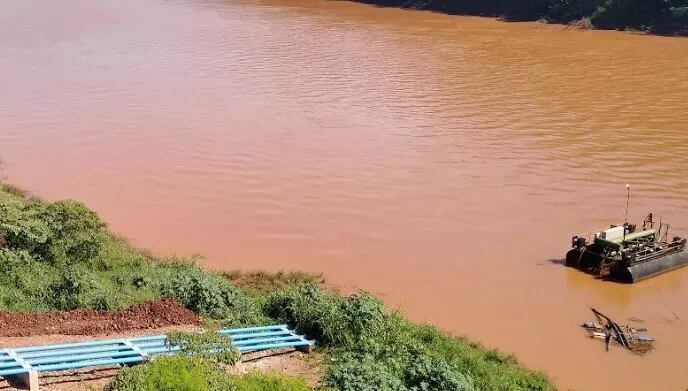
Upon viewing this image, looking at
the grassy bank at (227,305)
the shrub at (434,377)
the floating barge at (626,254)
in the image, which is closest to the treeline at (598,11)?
the floating barge at (626,254)

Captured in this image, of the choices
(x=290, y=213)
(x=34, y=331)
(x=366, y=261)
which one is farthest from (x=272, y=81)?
(x=34, y=331)

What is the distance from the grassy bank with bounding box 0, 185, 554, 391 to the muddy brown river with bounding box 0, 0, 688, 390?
1299 mm

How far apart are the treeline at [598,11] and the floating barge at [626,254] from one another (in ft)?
96.7

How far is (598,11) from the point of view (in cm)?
4416

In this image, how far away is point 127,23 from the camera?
149 ft

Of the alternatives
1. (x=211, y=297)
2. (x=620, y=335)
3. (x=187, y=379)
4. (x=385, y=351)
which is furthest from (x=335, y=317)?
(x=620, y=335)

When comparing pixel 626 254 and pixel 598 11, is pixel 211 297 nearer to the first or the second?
pixel 626 254

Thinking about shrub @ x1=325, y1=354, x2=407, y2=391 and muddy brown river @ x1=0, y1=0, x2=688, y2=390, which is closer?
shrub @ x1=325, y1=354, x2=407, y2=391

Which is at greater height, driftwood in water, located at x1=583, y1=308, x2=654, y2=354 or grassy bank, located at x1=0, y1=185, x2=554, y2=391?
grassy bank, located at x1=0, y1=185, x2=554, y2=391

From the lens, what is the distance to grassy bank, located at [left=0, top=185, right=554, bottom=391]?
8.97 m

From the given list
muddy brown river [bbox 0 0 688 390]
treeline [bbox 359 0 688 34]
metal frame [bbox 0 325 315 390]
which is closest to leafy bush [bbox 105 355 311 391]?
metal frame [bbox 0 325 315 390]

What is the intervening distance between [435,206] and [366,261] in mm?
3336

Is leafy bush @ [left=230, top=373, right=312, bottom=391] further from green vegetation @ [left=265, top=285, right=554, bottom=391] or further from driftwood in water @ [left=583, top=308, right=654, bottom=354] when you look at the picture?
driftwood in water @ [left=583, top=308, right=654, bottom=354]

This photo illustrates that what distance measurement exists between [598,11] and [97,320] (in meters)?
39.4
